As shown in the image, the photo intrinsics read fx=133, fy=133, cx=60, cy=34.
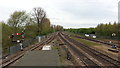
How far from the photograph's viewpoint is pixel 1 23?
31.8 m

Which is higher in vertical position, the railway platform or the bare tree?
the bare tree

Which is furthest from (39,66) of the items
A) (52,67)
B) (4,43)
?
(4,43)

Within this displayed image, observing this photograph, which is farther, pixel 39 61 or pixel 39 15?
pixel 39 15

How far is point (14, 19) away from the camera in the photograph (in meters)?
39.8

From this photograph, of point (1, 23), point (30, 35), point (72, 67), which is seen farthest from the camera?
point (30, 35)

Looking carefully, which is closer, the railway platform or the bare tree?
the railway platform

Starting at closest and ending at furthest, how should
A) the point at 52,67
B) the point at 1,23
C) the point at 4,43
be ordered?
the point at 52,67 < the point at 4,43 < the point at 1,23

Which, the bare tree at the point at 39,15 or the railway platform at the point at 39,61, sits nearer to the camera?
the railway platform at the point at 39,61

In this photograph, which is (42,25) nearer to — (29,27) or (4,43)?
(29,27)

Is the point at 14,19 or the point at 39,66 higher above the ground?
the point at 14,19

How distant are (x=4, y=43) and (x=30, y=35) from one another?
48.3ft

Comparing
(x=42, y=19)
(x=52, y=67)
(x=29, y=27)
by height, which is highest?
(x=42, y=19)

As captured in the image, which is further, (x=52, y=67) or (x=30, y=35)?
(x=30, y=35)

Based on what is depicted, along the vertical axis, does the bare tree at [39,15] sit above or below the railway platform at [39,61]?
Answer: above
